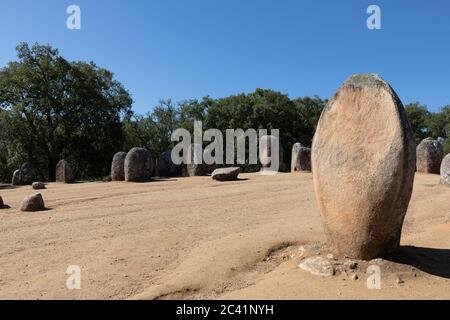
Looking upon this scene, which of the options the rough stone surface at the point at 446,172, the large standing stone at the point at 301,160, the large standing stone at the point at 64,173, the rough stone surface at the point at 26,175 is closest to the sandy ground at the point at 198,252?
the rough stone surface at the point at 446,172

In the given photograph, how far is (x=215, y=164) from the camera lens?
24.5 meters

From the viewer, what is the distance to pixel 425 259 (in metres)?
5.62

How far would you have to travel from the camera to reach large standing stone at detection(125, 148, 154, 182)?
20203 mm

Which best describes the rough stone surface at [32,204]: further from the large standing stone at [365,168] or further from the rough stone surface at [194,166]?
the rough stone surface at [194,166]

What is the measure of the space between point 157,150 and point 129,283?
31.7 metres

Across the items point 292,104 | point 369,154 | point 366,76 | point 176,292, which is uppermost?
point 292,104

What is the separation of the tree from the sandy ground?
58.1ft

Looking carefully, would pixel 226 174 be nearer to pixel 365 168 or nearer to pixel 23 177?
pixel 23 177

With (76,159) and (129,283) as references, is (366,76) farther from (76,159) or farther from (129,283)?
(76,159)

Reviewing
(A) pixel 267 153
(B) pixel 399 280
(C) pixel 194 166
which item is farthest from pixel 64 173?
(B) pixel 399 280

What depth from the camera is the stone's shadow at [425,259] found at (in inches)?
207
